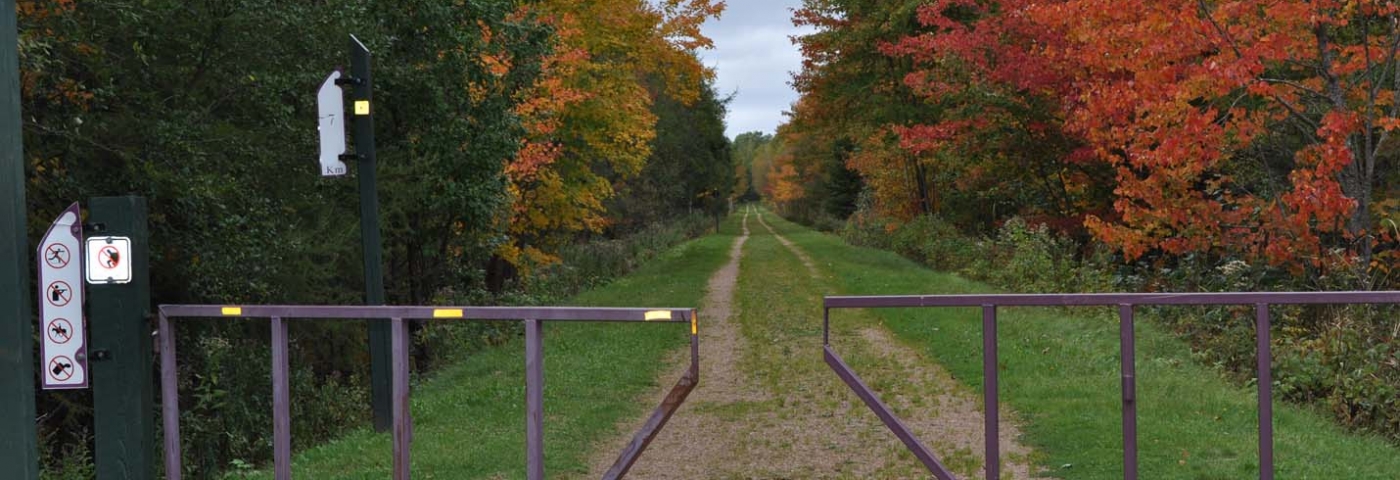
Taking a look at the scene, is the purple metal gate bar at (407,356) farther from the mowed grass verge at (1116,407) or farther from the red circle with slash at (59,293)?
the mowed grass verge at (1116,407)

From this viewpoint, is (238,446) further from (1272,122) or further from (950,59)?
(950,59)

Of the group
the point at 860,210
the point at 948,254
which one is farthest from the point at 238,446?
the point at 860,210

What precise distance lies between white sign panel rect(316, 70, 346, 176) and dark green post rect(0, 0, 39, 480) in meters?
2.81

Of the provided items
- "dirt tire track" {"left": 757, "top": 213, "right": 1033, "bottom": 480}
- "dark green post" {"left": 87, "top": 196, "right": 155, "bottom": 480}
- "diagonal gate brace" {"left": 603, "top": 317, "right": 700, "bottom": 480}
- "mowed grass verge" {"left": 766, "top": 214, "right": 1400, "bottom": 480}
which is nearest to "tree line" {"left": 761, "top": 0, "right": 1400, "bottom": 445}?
"mowed grass verge" {"left": 766, "top": 214, "right": 1400, "bottom": 480}

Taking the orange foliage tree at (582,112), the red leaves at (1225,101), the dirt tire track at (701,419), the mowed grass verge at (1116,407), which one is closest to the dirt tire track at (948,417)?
the mowed grass verge at (1116,407)

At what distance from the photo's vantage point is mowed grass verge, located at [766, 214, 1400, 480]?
276 inches

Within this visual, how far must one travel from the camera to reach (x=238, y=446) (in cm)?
1052

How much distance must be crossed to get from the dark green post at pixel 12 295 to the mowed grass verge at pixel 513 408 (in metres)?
2.57

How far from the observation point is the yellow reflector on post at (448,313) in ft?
16.5

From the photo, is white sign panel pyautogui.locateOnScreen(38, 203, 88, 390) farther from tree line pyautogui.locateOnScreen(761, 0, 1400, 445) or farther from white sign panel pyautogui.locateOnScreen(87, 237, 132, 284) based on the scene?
tree line pyautogui.locateOnScreen(761, 0, 1400, 445)

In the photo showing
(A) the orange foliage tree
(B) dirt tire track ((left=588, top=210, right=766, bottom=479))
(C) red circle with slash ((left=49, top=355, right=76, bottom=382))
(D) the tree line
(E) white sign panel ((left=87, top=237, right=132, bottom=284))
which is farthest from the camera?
(A) the orange foliage tree

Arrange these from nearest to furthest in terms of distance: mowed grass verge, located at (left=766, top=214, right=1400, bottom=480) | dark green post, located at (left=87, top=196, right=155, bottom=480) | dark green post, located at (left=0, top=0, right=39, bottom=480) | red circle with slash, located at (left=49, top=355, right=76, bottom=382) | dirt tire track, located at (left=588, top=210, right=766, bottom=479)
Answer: dark green post, located at (left=0, top=0, right=39, bottom=480)
red circle with slash, located at (left=49, top=355, right=76, bottom=382)
dark green post, located at (left=87, top=196, right=155, bottom=480)
mowed grass verge, located at (left=766, top=214, right=1400, bottom=480)
dirt tire track, located at (left=588, top=210, right=766, bottom=479)

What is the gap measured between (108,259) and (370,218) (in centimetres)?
300

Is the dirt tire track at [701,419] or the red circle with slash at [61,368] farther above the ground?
the red circle with slash at [61,368]
